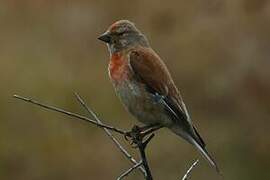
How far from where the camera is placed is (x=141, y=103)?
5.45 m

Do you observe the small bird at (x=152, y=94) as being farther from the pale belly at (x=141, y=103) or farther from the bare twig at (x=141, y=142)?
the bare twig at (x=141, y=142)

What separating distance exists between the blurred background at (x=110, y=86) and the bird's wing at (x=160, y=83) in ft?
12.5

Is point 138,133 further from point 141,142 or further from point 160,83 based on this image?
point 160,83

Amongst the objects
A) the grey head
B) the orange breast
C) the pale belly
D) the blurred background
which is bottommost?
the blurred background

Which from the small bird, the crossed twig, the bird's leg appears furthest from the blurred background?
the crossed twig

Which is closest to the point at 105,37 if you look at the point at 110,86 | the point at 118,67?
the point at 118,67

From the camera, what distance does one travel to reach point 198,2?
41.6ft

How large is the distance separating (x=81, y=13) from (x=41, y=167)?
2.96 meters

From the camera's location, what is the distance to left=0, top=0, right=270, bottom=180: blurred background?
32.1 ft

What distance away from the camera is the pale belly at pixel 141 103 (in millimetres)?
5426

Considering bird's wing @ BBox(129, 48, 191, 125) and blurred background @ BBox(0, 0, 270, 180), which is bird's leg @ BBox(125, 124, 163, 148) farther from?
blurred background @ BBox(0, 0, 270, 180)

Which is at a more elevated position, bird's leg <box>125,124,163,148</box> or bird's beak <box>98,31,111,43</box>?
bird's beak <box>98,31,111,43</box>

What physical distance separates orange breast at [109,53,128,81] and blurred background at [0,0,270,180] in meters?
3.69

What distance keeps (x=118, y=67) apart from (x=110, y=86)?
5214mm
